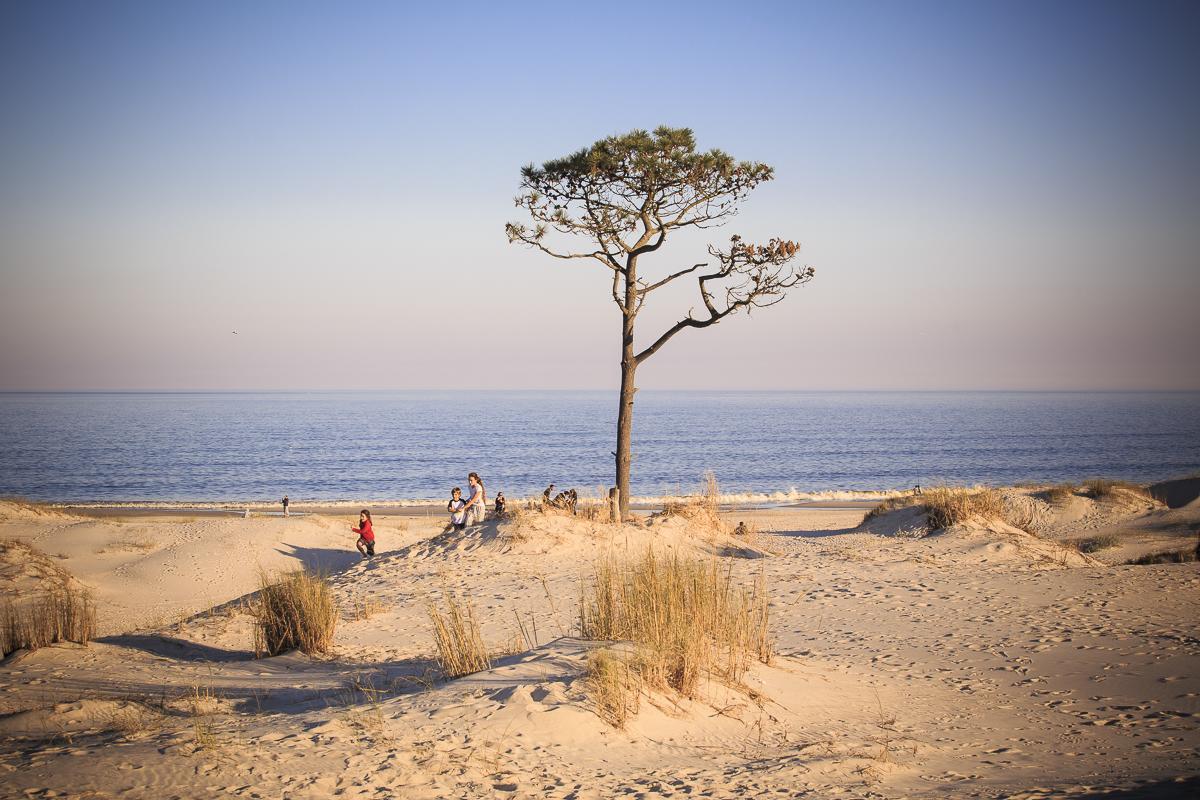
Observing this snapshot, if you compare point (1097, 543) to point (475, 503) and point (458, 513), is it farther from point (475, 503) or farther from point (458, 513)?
point (458, 513)

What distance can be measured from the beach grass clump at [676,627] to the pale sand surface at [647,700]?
0.22m

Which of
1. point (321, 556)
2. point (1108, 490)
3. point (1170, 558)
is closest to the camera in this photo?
point (1170, 558)

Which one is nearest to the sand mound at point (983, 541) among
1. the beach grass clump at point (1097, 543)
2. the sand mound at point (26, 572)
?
the beach grass clump at point (1097, 543)

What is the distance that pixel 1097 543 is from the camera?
19547 millimetres

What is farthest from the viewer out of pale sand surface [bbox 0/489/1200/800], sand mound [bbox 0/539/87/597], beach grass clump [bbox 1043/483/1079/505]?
beach grass clump [bbox 1043/483/1079/505]

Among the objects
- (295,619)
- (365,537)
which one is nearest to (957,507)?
(365,537)

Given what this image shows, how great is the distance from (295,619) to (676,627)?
5.52 metres

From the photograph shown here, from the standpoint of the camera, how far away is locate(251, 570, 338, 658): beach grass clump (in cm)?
956

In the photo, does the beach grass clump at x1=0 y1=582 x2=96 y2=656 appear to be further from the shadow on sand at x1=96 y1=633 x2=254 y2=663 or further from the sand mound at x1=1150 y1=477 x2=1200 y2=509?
the sand mound at x1=1150 y1=477 x2=1200 y2=509

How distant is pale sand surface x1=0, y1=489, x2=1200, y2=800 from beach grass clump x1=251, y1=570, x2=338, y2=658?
29 cm

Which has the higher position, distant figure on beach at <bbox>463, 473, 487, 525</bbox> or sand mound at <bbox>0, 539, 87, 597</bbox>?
distant figure on beach at <bbox>463, 473, 487, 525</bbox>

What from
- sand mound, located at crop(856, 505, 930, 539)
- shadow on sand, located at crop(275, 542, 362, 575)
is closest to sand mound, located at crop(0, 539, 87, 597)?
shadow on sand, located at crop(275, 542, 362, 575)

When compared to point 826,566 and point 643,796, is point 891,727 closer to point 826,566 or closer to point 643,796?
point 643,796

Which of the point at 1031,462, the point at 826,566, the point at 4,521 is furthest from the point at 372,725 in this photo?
the point at 1031,462
